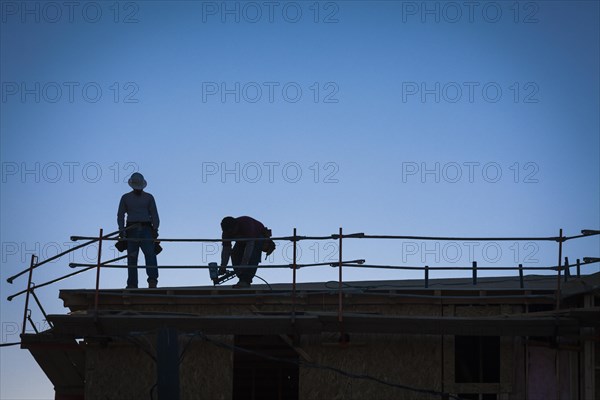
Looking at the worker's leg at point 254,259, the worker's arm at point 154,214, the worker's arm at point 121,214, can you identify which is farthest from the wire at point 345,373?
the worker's arm at point 121,214

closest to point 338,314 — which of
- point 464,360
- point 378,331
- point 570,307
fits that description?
point 378,331

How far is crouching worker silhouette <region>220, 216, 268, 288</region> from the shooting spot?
65.3 ft

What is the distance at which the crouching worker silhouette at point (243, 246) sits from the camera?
19891 mm

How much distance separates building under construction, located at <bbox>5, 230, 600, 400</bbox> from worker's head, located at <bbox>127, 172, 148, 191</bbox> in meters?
2.26

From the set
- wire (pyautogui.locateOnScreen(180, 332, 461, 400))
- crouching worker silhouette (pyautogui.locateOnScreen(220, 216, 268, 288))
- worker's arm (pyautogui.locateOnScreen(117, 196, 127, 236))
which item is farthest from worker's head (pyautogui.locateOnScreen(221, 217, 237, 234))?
wire (pyautogui.locateOnScreen(180, 332, 461, 400))

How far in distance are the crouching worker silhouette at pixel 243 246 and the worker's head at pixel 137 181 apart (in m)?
1.67

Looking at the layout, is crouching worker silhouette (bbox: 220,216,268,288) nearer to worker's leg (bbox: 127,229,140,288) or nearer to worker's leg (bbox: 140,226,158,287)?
worker's leg (bbox: 140,226,158,287)

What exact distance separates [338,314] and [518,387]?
3310 millimetres

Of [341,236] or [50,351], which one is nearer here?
[341,236]

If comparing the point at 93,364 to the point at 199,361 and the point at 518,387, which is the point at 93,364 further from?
the point at 518,387

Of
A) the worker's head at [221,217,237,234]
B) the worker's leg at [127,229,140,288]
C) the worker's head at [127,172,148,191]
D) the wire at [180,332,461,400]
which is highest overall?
the worker's head at [127,172,148,191]

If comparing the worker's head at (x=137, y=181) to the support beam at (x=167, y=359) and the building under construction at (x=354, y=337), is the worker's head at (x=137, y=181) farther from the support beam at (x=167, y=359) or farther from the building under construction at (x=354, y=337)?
the support beam at (x=167, y=359)

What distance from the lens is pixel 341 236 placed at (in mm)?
17125

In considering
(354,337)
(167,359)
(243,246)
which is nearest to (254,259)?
(243,246)
